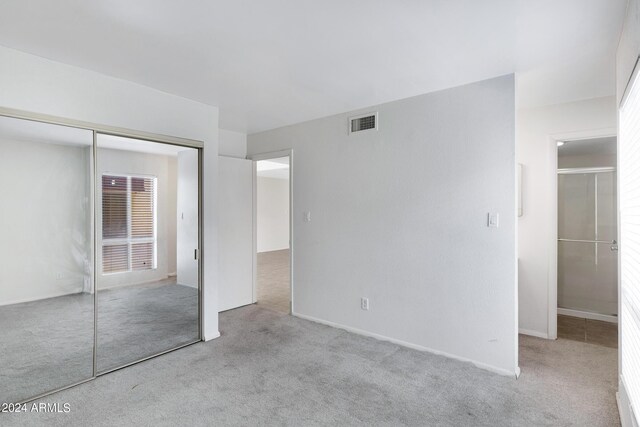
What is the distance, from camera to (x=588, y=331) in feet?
12.9

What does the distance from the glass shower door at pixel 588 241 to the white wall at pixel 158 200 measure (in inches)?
198

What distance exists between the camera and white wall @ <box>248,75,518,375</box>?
116 inches

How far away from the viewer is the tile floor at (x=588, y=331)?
3.65m

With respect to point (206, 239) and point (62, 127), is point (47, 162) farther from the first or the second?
point (206, 239)

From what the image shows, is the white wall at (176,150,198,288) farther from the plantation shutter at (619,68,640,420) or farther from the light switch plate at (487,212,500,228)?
the plantation shutter at (619,68,640,420)

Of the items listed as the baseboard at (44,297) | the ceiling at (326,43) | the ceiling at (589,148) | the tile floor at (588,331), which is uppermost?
the ceiling at (326,43)

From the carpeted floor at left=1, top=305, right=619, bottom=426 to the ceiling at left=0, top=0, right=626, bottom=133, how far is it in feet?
8.30

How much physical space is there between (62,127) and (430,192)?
319cm

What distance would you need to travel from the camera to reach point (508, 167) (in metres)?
2.88

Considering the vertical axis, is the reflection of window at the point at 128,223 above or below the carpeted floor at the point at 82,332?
above

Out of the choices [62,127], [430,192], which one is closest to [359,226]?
[430,192]

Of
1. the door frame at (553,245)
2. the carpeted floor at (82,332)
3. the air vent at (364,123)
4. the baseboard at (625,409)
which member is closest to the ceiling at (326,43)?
the air vent at (364,123)

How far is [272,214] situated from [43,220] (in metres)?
8.51

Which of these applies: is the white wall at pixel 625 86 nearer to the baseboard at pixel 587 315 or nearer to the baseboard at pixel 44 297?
the baseboard at pixel 587 315
